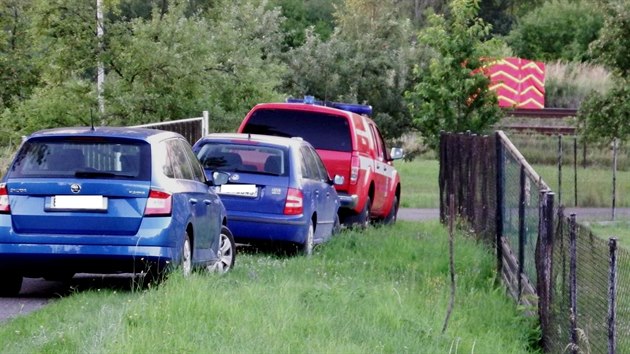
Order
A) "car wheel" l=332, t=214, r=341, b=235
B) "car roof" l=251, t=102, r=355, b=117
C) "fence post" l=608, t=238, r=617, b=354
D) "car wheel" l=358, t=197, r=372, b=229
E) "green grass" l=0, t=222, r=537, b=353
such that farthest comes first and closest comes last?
1. "car wheel" l=358, t=197, r=372, b=229
2. "car roof" l=251, t=102, r=355, b=117
3. "car wheel" l=332, t=214, r=341, b=235
4. "green grass" l=0, t=222, r=537, b=353
5. "fence post" l=608, t=238, r=617, b=354

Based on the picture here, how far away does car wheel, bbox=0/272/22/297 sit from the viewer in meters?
13.0

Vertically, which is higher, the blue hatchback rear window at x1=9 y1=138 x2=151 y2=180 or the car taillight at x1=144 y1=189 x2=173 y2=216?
the blue hatchback rear window at x1=9 y1=138 x2=151 y2=180

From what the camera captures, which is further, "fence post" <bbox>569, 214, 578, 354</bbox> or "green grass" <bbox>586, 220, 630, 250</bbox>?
"green grass" <bbox>586, 220, 630, 250</bbox>

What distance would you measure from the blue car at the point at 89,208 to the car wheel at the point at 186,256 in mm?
22

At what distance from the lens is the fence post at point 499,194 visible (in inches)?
615

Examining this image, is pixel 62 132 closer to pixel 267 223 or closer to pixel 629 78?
pixel 267 223

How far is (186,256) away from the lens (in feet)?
43.3

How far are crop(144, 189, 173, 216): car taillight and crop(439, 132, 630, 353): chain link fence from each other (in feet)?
9.94

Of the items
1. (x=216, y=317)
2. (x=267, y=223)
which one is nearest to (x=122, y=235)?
(x=216, y=317)

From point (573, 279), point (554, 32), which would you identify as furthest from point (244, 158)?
point (554, 32)

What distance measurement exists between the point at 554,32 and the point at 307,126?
179ft

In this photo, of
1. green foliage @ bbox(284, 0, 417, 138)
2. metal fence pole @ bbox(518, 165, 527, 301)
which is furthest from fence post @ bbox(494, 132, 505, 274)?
green foliage @ bbox(284, 0, 417, 138)

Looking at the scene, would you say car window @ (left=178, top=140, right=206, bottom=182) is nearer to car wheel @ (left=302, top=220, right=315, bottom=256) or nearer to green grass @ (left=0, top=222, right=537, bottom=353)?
green grass @ (left=0, top=222, right=537, bottom=353)

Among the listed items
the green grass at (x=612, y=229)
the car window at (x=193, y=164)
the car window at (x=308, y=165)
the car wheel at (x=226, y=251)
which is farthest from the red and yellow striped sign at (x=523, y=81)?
the car window at (x=193, y=164)
